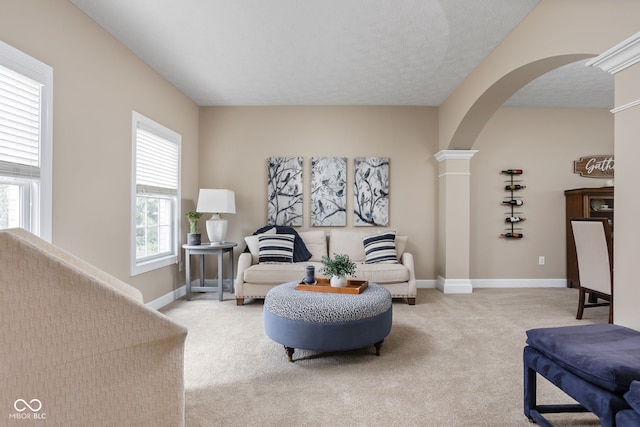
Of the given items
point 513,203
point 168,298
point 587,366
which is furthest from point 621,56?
point 168,298

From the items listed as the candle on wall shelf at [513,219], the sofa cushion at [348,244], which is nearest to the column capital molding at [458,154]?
the candle on wall shelf at [513,219]

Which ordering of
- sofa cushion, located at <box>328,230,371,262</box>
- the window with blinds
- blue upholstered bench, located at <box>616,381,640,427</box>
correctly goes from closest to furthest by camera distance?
blue upholstered bench, located at <box>616,381,640,427</box> < the window with blinds < sofa cushion, located at <box>328,230,371,262</box>

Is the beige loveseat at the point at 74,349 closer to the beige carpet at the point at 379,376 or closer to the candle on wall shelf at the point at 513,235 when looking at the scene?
the beige carpet at the point at 379,376

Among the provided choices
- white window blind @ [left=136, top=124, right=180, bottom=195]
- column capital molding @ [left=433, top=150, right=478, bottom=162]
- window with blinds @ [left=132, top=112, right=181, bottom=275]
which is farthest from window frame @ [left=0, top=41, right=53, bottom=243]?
column capital molding @ [left=433, top=150, right=478, bottom=162]

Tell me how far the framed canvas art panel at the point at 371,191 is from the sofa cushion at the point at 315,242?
1.93 ft

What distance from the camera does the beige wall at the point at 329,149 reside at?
4.90 metres

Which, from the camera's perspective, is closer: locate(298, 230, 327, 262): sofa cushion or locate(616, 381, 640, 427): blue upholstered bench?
locate(616, 381, 640, 427): blue upholstered bench

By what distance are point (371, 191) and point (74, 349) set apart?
4.15 meters

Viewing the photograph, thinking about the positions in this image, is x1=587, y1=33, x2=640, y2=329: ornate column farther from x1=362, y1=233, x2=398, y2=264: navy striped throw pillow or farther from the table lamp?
the table lamp

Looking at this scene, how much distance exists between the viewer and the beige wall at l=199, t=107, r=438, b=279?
490cm

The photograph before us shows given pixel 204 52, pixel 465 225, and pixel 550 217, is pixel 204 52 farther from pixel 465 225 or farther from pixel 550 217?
pixel 550 217

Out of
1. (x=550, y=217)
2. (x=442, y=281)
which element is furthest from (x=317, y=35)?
(x=550, y=217)

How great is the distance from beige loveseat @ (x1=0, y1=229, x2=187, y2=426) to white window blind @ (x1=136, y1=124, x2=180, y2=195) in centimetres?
264

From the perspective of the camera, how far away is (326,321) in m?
2.33
